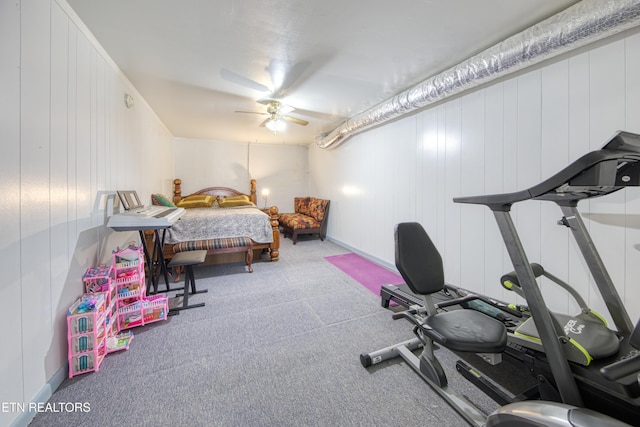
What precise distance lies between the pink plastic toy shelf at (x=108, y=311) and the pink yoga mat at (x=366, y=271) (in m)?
2.23

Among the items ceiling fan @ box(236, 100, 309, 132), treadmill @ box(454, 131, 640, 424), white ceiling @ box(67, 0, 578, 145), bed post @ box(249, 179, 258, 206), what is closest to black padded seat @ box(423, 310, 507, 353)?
treadmill @ box(454, 131, 640, 424)

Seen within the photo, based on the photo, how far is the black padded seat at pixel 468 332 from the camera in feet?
3.96

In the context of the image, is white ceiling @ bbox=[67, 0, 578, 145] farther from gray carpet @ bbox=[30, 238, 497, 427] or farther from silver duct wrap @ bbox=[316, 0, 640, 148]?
gray carpet @ bbox=[30, 238, 497, 427]

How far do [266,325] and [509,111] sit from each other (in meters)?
2.83

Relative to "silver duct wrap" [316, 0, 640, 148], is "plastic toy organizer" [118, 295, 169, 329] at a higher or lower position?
lower

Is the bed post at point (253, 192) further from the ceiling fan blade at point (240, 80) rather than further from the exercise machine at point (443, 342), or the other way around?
the exercise machine at point (443, 342)

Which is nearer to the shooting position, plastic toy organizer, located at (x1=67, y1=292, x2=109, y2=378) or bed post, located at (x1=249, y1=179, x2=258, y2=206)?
plastic toy organizer, located at (x1=67, y1=292, x2=109, y2=378)

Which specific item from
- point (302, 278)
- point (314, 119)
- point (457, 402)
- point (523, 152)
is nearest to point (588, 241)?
point (523, 152)

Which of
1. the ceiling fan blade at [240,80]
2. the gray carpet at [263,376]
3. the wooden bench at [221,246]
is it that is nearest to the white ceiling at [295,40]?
the ceiling fan blade at [240,80]

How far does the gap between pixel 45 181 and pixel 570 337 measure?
3.01 m

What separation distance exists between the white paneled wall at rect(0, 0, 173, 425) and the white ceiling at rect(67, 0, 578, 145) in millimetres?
381

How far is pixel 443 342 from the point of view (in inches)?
49.7

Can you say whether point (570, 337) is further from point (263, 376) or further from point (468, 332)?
point (263, 376)

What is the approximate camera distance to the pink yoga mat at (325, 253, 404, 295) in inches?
122
